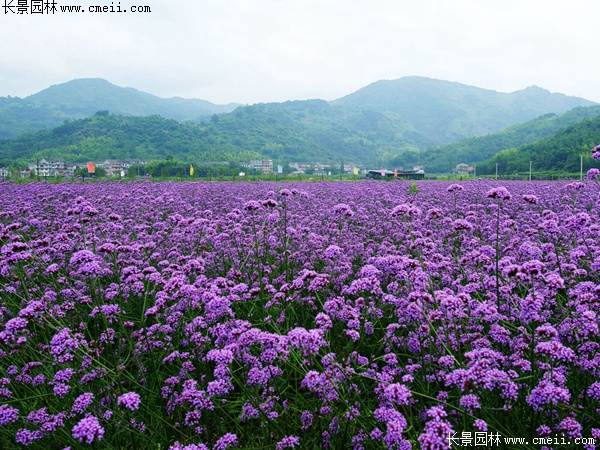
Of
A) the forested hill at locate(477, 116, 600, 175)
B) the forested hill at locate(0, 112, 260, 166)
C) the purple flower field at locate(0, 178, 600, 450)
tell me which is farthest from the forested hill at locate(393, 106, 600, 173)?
the purple flower field at locate(0, 178, 600, 450)

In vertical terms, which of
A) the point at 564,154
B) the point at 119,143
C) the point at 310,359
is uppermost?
the point at 119,143

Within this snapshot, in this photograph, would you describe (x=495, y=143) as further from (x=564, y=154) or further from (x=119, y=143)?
(x=119, y=143)

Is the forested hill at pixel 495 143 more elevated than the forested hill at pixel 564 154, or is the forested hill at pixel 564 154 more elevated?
the forested hill at pixel 495 143

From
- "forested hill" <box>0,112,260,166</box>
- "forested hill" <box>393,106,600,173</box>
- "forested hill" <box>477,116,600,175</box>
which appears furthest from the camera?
"forested hill" <box>393,106,600,173</box>

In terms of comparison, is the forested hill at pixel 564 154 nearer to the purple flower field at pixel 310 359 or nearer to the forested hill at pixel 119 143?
the purple flower field at pixel 310 359

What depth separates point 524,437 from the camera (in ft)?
7.70

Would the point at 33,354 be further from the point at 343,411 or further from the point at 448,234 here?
the point at 448,234

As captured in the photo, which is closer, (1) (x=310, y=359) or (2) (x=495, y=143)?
(1) (x=310, y=359)

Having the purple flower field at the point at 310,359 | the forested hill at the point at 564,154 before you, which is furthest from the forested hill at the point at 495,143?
the purple flower field at the point at 310,359

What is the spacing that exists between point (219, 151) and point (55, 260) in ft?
490

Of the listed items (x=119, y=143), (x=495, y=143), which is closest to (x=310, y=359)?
(x=119, y=143)

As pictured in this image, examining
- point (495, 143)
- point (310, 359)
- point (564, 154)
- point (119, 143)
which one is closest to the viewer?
point (310, 359)

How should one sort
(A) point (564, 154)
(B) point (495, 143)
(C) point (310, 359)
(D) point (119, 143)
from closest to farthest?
1. (C) point (310, 359)
2. (A) point (564, 154)
3. (D) point (119, 143)
4. (B) point (495, 143)

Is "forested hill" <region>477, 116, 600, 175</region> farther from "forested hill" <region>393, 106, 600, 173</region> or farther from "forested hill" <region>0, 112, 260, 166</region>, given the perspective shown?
"forested hill" <region>0, 112, 260, 166</region>
